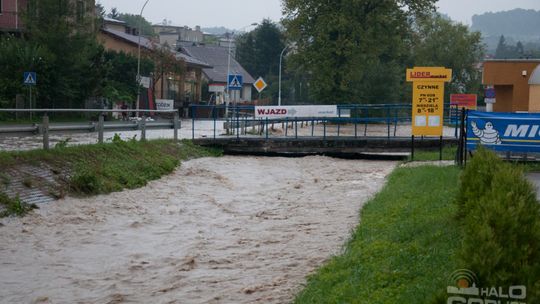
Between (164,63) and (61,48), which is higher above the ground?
(164,63)

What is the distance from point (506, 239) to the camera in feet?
20.5

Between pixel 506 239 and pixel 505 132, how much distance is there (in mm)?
16498

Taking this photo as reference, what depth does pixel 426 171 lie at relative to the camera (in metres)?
20.0

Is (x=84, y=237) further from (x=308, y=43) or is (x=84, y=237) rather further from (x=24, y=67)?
(x=308, y=43)

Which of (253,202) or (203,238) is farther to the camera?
(253,202)

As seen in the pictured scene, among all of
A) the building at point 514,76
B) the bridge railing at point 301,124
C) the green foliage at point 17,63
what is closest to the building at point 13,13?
the green foliage at point 17,63

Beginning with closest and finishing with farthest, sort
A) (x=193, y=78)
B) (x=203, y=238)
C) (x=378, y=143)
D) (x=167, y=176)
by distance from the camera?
(x=203, y=238)
(x=167, y=176)
(x=378, y=143)
(x=193, y=78)

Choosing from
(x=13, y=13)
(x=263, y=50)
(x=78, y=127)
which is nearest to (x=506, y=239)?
(x=78, y=127)

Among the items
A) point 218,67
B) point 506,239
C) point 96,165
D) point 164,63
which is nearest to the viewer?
point 506,239

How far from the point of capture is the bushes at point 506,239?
5.72m

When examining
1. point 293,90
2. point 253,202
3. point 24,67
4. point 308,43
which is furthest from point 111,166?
point 293,90

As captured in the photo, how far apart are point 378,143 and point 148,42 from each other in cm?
5132

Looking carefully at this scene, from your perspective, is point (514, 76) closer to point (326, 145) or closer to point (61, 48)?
point (326, 145)

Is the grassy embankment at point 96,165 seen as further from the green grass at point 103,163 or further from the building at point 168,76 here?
the building at point 168,76
